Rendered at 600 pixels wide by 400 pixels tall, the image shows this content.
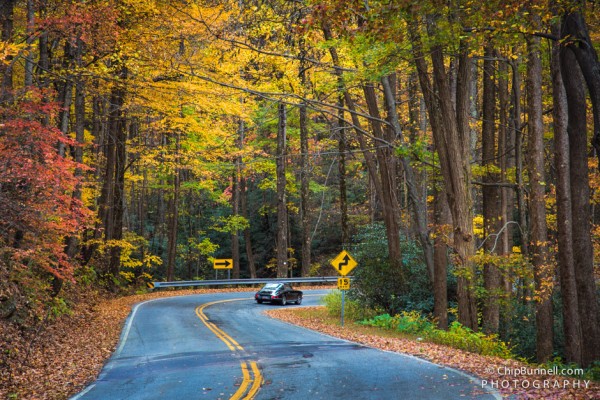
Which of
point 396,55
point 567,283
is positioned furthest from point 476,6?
point 567,283

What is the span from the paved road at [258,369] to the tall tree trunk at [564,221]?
4.44 meters

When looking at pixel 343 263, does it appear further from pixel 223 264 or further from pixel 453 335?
pixel 223 264

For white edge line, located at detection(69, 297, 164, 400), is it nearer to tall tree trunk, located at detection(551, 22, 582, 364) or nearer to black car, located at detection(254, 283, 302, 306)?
black car, located at detection(254, 283, 302, 306)

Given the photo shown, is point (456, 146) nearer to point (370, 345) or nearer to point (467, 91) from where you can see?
point (467, 91)

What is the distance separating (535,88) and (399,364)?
9.31m

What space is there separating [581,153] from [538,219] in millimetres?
4399

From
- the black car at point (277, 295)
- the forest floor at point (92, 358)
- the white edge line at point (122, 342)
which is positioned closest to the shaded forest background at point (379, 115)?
the forest floor at point (92, 358)

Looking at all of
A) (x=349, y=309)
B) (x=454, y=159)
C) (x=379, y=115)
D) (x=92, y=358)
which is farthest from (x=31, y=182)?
(x=349, y=309)

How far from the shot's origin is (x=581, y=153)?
1097 centimetres

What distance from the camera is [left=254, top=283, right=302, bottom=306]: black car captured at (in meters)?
30.6

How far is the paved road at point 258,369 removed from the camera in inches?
349

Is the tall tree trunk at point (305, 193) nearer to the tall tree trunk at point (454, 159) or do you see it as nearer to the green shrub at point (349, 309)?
the green shrub at point (349, 309)

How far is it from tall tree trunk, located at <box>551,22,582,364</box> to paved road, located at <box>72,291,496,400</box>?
4436mm

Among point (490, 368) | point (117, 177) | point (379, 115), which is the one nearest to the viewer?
point (490, 368)
